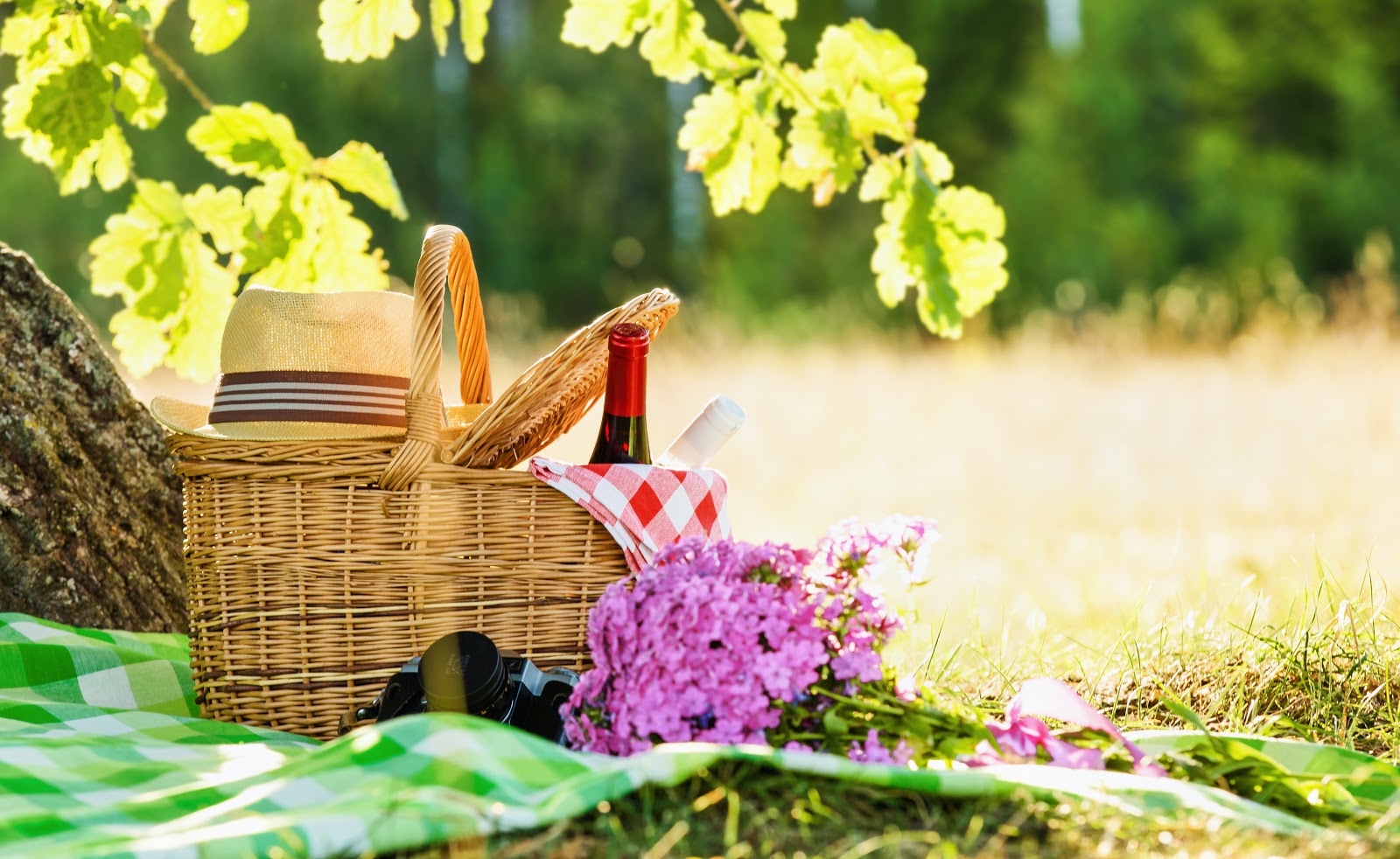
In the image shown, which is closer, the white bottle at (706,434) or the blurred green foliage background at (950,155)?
the white bottle at (706,434)

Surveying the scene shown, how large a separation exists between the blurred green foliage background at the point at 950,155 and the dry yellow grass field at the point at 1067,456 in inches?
51.0

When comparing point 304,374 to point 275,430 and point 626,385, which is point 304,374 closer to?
point 275,430

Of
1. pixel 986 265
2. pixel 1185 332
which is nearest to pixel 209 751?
pixel 986 265

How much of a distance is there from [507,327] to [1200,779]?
9.60 meters

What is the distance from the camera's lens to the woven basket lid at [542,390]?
186 centimetres

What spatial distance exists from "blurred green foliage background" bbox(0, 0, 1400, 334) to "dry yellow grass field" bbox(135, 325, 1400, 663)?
129 centimetres

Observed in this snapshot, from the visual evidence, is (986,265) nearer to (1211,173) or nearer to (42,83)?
(42,83)

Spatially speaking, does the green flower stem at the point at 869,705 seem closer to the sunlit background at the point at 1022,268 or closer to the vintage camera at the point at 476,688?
the vintage camera at the point at 476,688

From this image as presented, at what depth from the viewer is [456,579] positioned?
1.90 m

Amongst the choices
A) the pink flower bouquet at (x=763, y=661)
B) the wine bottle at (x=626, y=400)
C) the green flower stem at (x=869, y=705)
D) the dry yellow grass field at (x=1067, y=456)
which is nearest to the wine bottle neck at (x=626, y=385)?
the wine bottle at (x=626, y=400)

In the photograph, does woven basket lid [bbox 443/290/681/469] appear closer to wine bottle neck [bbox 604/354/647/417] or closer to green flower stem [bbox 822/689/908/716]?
wine bottle neck [bbox 604/354/647/417]

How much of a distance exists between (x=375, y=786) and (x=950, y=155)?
1276cm

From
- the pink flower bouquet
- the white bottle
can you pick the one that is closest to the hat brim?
the white bottle

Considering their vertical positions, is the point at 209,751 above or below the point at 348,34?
below
